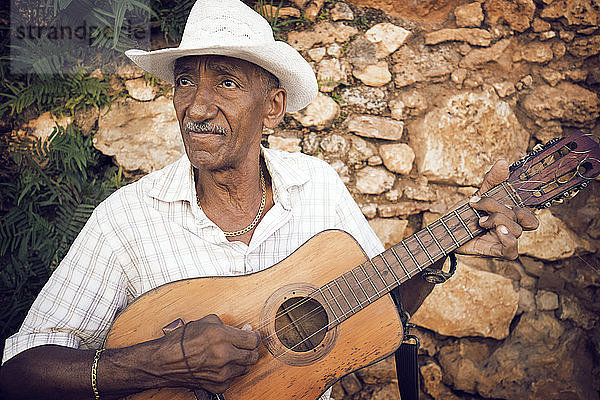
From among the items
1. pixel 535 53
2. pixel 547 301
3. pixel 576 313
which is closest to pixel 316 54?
pixel 535 53

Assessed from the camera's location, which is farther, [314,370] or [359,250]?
[359,250]

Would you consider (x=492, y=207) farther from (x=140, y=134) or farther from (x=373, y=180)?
(x=140, y=134)

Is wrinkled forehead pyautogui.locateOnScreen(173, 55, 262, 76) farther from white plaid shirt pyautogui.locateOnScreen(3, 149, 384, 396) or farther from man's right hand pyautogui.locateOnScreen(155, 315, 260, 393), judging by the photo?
man's right hand pyautogui.locateOnScreen(155, 315, 260, 393)

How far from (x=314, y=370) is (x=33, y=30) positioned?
7.45 feet

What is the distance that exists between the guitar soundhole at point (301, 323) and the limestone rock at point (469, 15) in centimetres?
193

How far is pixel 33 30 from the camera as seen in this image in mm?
2537

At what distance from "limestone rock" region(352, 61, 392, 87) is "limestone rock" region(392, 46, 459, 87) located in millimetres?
69

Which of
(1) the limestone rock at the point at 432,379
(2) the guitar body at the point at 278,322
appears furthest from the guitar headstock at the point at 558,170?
(1) the limestone rock at the point at 432,379

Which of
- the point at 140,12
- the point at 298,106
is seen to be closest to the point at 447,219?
the point at 298,106

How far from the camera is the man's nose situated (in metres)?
1.76

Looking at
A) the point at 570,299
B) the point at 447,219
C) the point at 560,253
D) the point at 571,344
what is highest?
the point at 447,219

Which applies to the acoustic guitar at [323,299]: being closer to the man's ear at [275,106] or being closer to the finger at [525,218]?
the finger at [525,218]

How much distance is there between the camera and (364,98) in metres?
2.73

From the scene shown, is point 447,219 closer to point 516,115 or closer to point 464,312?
point 464,312
